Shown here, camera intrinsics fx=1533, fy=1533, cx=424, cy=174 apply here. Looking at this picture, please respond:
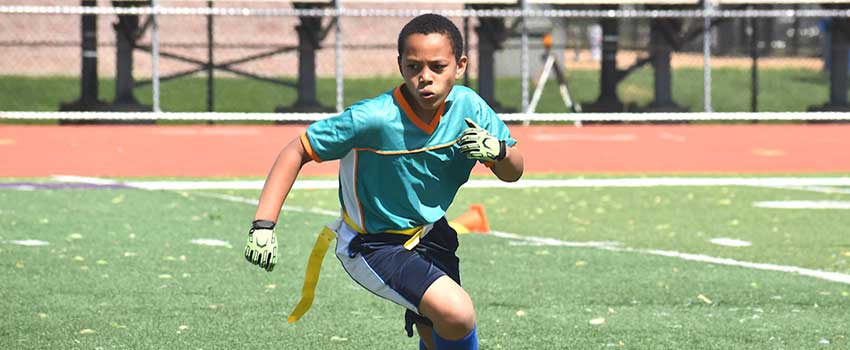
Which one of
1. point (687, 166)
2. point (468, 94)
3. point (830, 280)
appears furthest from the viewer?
point (687, 166)

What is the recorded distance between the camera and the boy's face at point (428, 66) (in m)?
4.99

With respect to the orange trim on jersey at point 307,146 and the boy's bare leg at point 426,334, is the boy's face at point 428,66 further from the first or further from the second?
the boy's bare leg at point 426,334

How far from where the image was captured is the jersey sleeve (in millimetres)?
5012

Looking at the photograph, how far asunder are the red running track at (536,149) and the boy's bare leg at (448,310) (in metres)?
11.0

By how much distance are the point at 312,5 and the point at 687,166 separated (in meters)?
7.17

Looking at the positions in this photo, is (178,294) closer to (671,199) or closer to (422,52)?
(422,52)

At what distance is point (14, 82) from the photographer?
90.3ft

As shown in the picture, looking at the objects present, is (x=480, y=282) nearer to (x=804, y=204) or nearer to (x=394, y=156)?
(x=394, y=156)

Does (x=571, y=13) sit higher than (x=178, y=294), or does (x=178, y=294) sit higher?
(x=571, y=13)

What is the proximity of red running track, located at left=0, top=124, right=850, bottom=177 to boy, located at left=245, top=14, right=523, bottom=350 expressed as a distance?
1069 centimetres

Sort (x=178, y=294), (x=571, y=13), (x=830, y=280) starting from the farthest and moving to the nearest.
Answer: (x=571, y=13), (x=830, y=280), (x=178, y=294)

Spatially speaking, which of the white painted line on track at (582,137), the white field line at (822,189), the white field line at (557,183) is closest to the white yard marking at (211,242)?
the white field line at (557,183)

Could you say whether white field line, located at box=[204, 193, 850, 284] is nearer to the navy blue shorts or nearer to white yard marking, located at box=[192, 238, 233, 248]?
white yard marking, located at box=[192, 238, 233, 248]

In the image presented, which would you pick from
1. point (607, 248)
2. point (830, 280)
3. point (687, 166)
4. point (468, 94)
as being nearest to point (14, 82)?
point (687, 166)
